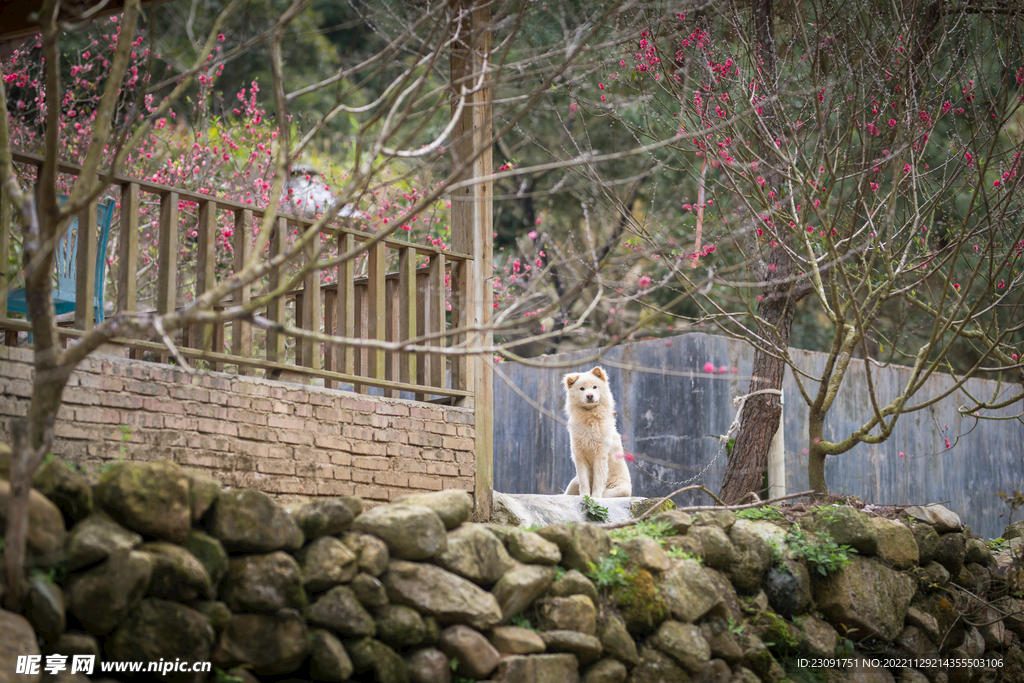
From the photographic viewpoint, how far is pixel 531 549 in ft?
14.3

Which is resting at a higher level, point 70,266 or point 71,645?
point 70,266

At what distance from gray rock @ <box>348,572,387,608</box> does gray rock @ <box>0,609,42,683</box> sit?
1.24 metres

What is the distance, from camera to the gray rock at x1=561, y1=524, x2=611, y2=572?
4.57 m

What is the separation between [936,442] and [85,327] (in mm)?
8754

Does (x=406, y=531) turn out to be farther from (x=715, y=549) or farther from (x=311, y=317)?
(x=715, y=549)

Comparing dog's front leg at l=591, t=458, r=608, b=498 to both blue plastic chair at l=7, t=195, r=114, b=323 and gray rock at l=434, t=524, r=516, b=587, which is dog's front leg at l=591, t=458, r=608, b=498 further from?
blue plastic chair at l=7, t=195, r=114, b=323

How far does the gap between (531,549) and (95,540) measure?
2.04 meters

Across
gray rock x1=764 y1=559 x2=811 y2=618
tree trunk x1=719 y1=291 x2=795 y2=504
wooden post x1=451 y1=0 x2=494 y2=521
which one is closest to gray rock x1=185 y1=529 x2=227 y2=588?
wooden post x1=451 y1=0 x2=494 y2=521

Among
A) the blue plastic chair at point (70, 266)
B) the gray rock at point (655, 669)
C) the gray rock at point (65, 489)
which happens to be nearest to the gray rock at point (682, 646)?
the gray rock at point (655, 669)

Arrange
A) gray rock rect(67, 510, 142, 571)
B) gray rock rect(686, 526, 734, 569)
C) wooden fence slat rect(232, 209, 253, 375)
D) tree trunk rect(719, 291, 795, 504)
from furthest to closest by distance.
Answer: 1. tree trunk rect(719, 291, 795, 504)
2. gray rock rect(686, 526, 734, 569)
3. wooden fence slat rect(232, 209, 253, 375)
4. gray rock rect(67, 510, 142, 571)

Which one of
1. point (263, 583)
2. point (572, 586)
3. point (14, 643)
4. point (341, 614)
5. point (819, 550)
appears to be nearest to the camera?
point (14, 643)

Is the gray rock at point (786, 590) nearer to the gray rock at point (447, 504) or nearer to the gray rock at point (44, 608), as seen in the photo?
the gray rock at point (447, 504)

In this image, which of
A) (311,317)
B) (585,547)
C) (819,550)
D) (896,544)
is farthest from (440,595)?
(896,544)

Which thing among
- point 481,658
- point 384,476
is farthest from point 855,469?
point 481,658
